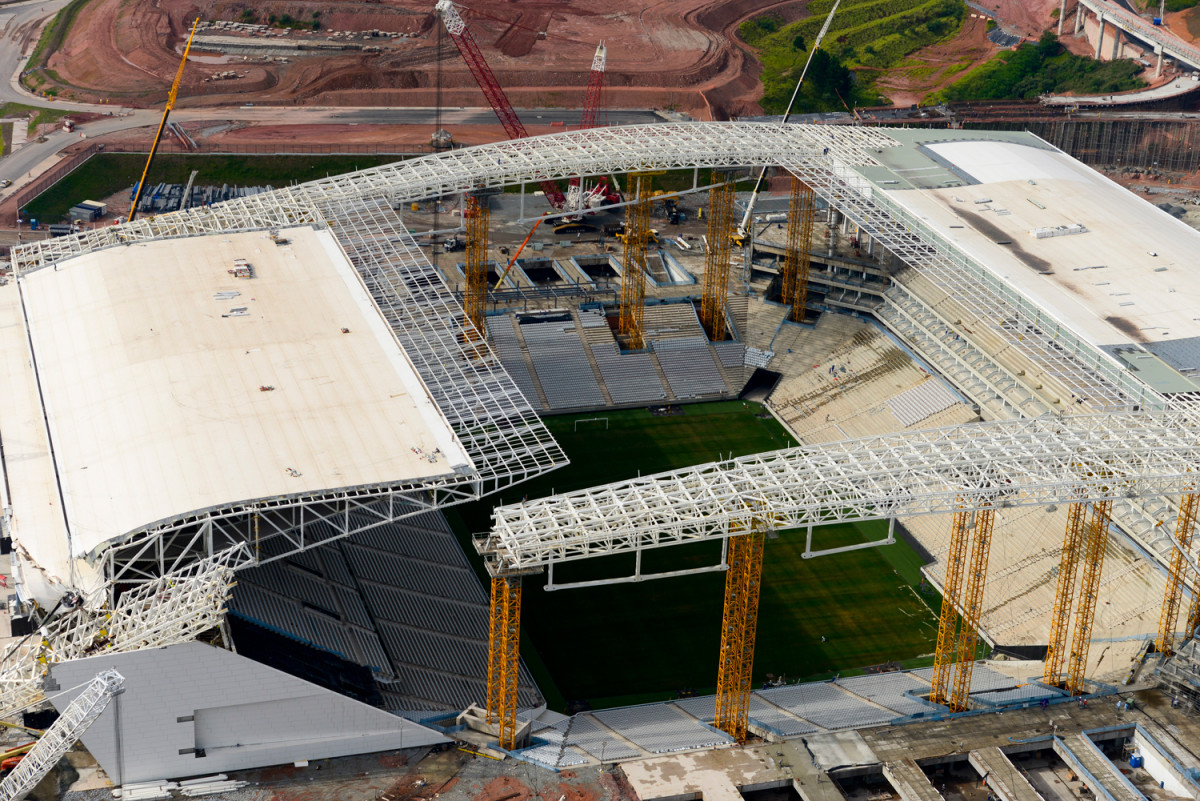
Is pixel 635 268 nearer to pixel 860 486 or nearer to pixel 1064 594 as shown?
pixel 860 486

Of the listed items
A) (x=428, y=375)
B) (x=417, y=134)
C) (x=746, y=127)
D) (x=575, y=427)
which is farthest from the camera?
(x=417, y=134)

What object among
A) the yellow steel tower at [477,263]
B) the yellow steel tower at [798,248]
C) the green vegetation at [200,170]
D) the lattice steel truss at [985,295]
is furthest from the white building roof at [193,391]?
the green vegetation at [200,170]

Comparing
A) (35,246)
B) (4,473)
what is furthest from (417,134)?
(4,473)

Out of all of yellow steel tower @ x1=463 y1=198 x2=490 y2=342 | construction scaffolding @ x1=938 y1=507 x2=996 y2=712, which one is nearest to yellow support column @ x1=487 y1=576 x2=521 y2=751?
construction scaffolding @ x1=938 y1=507 x2=996 y2=712

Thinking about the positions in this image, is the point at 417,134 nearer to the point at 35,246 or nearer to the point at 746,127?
the point at 746,127

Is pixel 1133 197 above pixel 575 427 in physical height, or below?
above

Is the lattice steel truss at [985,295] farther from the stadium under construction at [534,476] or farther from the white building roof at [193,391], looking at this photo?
the white building roof at [193,391]

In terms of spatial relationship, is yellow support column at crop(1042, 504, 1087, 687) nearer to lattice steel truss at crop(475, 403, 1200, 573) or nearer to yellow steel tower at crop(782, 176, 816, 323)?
lattice steel truss at crop(475, 403, 1200, 573)

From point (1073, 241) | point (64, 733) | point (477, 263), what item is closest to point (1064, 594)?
point (1073, 241)
